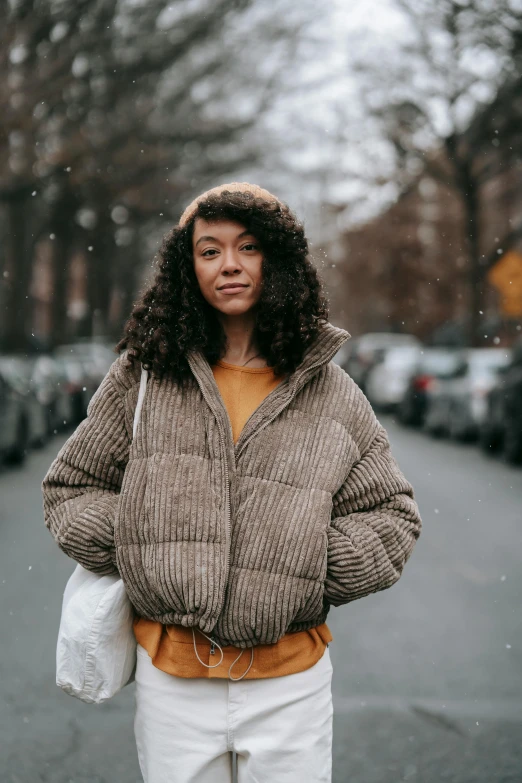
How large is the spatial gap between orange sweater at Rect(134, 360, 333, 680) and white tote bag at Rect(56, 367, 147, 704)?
0.06m

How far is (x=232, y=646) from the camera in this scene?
6.65 ft

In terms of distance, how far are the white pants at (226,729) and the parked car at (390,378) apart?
989 centimetres

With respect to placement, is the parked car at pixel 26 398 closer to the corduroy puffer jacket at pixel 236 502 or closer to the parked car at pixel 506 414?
the parked car at pixel 506 414

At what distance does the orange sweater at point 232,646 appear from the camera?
2021 millimetres

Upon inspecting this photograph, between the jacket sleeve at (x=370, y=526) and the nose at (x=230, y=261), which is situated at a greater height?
the nose at (x=230, y=261)

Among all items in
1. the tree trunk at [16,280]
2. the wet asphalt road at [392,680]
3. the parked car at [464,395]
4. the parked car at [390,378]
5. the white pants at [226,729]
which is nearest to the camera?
the white pants at [226,729]

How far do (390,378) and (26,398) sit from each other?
4.76 m

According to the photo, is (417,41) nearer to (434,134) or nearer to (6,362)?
(434,134)

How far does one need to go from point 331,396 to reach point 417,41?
4.13m

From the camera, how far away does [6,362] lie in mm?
11586

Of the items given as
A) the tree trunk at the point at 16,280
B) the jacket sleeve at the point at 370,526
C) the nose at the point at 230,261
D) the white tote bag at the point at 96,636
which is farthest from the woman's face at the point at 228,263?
the tree trunk at the point at 16,280

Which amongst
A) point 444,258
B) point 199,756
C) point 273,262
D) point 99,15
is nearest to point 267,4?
point 99,15

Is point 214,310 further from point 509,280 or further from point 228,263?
point 509,280

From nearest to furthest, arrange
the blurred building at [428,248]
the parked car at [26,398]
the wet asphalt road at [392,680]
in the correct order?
1. the wet asphalt road at [392,680]
2. the blurred building at [428,248]
3. the parked car at [26,398]
